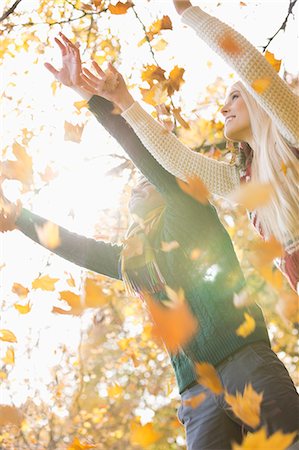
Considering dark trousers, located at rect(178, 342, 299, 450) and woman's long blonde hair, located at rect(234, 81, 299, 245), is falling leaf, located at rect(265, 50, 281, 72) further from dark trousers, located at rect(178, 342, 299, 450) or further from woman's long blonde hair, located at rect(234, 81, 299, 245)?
dark trousers, located at rect(178, 342, 299, 450)

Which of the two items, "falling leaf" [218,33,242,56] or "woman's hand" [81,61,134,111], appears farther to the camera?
"woman's hand" [81,61,134,111]

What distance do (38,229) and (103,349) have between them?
11.3 m

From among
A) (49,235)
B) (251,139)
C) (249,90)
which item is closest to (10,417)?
(49,235)

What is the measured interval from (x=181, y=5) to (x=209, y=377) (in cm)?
142

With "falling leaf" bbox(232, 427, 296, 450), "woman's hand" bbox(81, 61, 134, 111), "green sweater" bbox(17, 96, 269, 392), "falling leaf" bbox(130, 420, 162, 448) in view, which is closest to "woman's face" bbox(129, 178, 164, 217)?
"green sweater" bbox(17, 96, 269, 392)

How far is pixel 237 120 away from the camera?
2180 millimetres

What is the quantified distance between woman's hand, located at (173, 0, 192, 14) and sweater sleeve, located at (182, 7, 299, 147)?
0.19 metres

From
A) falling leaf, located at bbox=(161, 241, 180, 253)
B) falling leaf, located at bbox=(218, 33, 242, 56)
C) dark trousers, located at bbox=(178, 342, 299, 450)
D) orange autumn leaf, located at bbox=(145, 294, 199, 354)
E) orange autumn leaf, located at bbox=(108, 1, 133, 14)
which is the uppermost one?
orange autumn leaf, located at bbox=(108, 1, 133, 14)

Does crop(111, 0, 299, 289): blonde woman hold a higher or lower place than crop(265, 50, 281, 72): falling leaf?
lower

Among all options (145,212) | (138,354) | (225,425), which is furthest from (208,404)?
(138,354)

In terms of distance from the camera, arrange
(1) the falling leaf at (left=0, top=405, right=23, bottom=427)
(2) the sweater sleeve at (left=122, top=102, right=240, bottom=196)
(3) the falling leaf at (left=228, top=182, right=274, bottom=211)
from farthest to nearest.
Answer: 1. (1) the falling leaf at (left=0, top=405, right=23, bottom=427)
2. (2) the sweater sleeve at (left=122, top=102, right=240, bottom=196)
3. (3) the falling leaf at (left=228, top=182, right=274, bottom=211)

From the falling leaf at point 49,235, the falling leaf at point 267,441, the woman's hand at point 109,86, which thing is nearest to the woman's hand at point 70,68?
the woman's hand at point 109,86

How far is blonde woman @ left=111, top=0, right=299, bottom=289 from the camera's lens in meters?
1.87

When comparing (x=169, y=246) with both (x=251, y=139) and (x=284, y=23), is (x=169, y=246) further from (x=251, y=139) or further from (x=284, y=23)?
(x=284, y=23)
